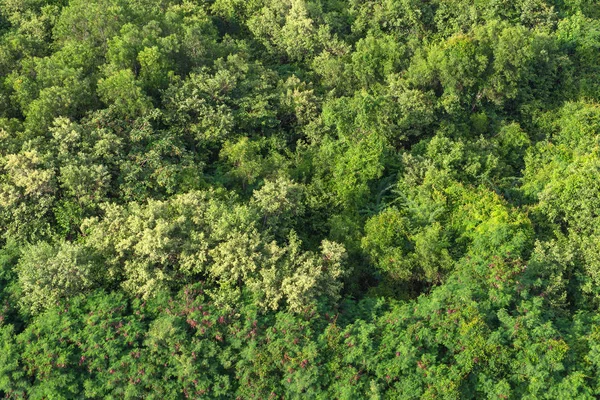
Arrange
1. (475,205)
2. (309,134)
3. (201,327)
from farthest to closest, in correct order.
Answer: (309,134)
(475,205)
(201,327)

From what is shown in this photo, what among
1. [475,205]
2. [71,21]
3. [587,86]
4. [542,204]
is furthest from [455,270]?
[71,21]

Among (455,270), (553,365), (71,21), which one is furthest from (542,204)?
(71,21)

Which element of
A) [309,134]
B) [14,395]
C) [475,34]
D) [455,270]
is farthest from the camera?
[475,34]

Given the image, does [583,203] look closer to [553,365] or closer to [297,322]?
[553,365]

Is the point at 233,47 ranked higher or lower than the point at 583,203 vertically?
higher

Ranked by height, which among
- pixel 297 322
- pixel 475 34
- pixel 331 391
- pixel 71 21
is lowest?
Answer: pixel 331 391

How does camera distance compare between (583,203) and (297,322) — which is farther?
(583,203)
